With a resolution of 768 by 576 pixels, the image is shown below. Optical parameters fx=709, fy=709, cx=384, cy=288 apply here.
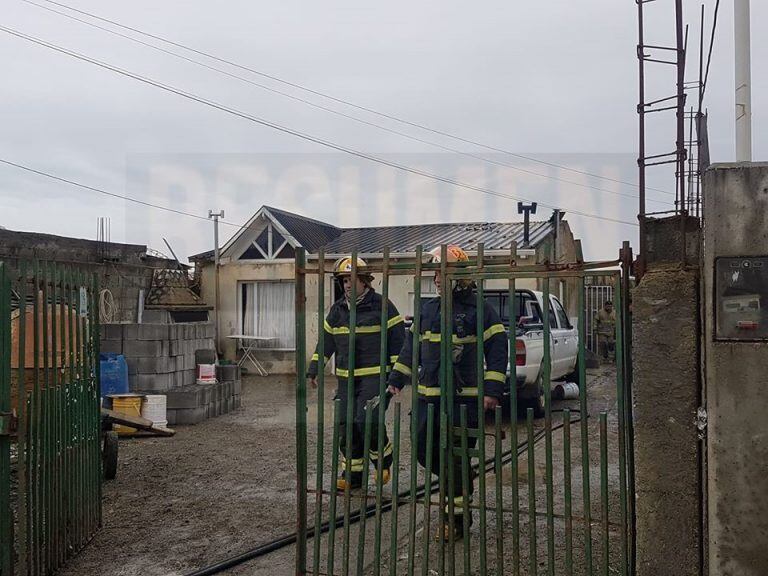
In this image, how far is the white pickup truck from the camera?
30.5ft

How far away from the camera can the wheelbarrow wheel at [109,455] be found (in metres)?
6.42

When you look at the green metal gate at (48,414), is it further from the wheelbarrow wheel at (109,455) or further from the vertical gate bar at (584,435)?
the vertical gate bar at (584,435)

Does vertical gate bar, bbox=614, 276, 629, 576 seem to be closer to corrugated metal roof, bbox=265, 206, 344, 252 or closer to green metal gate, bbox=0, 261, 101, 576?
green metal gate, bbox=0, 261, 101, 576

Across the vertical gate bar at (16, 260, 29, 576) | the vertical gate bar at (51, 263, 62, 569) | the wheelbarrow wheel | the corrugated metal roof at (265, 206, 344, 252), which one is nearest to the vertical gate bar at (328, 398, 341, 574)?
the vertical gate bar at (16, 260, 29, 576)

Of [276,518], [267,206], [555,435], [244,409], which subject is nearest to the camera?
[276,518]

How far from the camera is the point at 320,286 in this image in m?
3.84

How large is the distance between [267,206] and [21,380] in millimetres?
13897

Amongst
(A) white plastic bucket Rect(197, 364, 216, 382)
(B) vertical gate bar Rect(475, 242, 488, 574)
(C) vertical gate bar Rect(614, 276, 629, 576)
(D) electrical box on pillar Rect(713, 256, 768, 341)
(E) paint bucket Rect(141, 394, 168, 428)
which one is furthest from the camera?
(A) white plastic bucket Rect(197, 364, 216, 382)

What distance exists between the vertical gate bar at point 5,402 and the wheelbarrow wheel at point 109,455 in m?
2.55

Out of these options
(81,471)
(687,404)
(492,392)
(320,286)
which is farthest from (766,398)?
(81,471)

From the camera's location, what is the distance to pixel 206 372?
10938 millimetres

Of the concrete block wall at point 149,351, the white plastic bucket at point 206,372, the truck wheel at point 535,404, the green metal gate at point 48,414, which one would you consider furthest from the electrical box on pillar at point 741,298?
the white plastic bucket at point 206,372

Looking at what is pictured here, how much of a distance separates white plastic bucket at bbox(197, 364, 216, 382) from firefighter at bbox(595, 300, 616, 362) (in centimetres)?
867

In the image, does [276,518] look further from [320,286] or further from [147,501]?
[320,286]
